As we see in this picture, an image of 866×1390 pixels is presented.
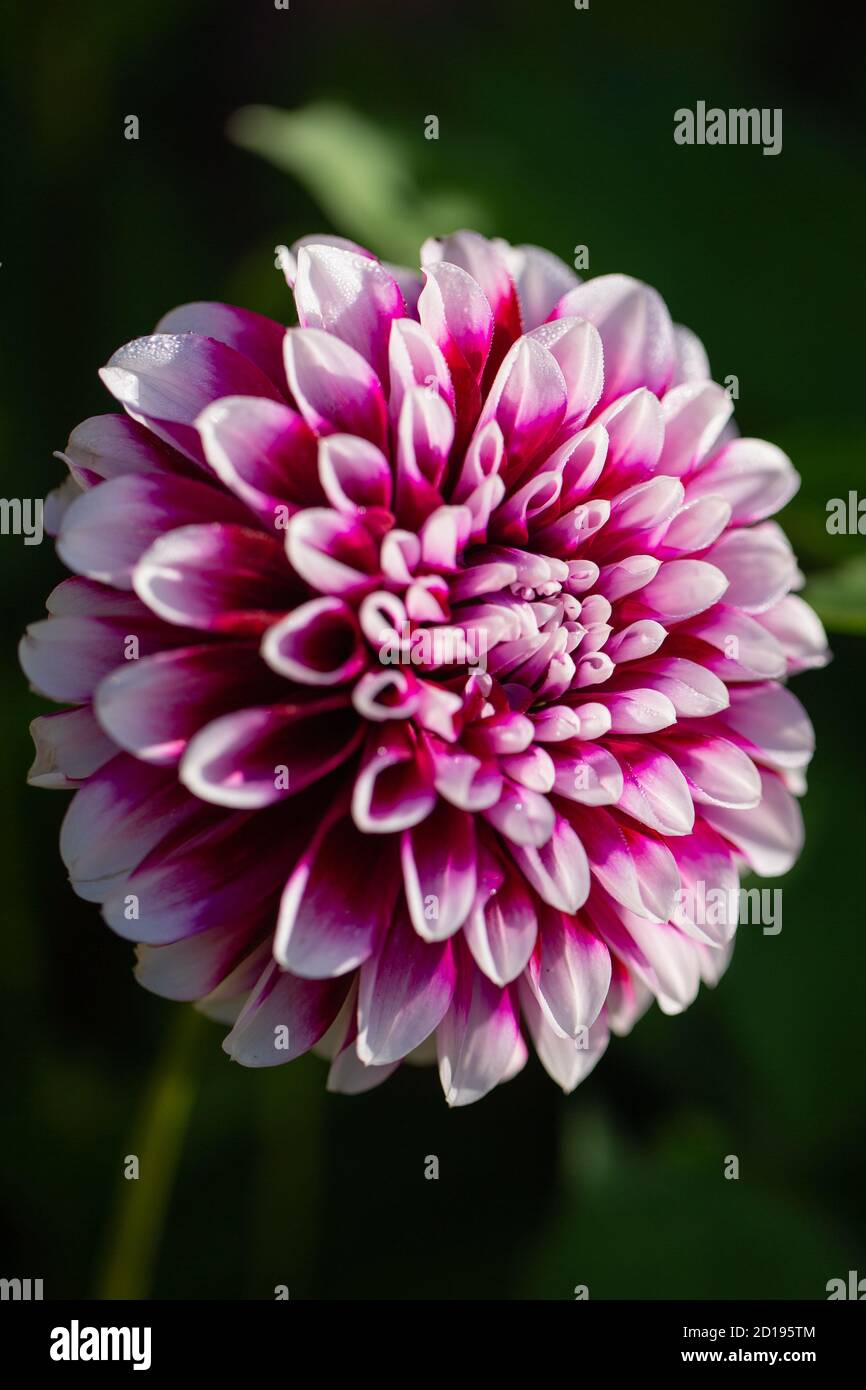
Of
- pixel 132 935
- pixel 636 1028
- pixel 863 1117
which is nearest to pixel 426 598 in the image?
pixel 132 935

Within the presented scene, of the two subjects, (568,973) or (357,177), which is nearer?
(568,973)

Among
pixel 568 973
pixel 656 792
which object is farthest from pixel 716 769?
pixel 568 973

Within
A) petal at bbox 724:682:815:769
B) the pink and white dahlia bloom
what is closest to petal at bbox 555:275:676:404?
the pink and white dahlia bloom

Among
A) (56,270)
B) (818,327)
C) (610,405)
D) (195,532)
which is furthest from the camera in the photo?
(56,270)

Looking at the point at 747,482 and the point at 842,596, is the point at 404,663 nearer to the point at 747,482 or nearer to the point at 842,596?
the point at 747,482

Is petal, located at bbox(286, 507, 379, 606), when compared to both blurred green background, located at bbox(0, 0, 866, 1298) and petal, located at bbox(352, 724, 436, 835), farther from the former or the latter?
blurred green background, located at bbox(0, 0, 866, 1298)
